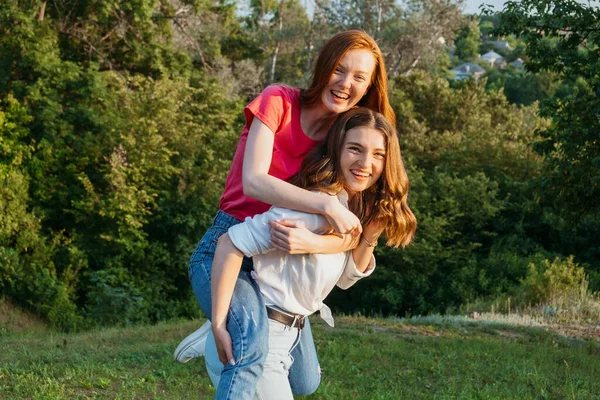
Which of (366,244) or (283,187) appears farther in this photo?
(366,244)

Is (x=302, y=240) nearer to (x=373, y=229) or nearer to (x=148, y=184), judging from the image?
(x=373, y=229)

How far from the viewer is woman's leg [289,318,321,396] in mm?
3311

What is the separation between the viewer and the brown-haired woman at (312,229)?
2949 millimetres

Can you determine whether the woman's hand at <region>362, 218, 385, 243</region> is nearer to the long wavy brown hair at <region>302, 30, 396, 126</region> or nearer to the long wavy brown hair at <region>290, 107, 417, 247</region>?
the long wavy brown hair at <region>290, 107, 417, 247</region>

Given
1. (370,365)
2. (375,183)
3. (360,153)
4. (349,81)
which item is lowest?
(370,365)

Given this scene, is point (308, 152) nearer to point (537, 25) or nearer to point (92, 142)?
point (537, 25)

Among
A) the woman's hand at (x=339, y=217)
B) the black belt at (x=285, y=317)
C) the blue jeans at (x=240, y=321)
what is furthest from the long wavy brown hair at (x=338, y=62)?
the black belt at (x=285, y=317)

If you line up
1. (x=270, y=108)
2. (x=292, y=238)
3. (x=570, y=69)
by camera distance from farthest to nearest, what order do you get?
(x=570, y=69) → (x=270, y=108) → (x=292, y=238)

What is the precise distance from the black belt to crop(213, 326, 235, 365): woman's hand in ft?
0.71

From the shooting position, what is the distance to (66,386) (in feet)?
20.5

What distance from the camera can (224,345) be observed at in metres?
2.93

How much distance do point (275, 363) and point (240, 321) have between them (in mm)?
250

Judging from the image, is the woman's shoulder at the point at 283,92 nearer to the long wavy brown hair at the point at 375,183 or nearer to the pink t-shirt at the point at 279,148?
the pink t-shirt at the point at 279,148

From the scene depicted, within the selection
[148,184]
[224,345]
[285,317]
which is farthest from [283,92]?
[148,184]
